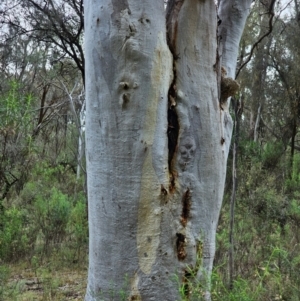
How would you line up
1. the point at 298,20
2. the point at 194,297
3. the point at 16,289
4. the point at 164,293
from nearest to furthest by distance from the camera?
the point at 194,297 → the point at 164,293 → the point at 16,289 → the point at 298,20

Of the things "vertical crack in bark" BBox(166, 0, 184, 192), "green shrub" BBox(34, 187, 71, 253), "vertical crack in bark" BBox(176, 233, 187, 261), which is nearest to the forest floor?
"green shrub" BBox(34, 187, 71, 253)

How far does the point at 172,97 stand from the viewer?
2.36 metres

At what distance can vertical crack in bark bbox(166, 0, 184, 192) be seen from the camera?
2.31m

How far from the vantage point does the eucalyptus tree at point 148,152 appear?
85.3 inches

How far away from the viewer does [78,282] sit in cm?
465

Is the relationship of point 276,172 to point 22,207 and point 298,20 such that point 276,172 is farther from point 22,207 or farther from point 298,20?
point 22,207

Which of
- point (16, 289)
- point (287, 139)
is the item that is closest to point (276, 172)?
point (287, 139)

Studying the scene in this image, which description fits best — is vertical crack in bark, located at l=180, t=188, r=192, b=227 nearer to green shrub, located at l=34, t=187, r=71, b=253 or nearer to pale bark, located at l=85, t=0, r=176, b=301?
pale bark, located at l=85, t=0, r=176, b=301

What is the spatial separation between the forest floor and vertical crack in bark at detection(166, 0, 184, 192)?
7.13 feet

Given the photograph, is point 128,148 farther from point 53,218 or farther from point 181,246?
point 53,218

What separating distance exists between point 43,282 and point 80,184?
543 cm

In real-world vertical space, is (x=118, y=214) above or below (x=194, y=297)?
above

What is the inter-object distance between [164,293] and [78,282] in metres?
2.71

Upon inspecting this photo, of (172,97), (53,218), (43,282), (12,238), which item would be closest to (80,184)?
(53,218)
